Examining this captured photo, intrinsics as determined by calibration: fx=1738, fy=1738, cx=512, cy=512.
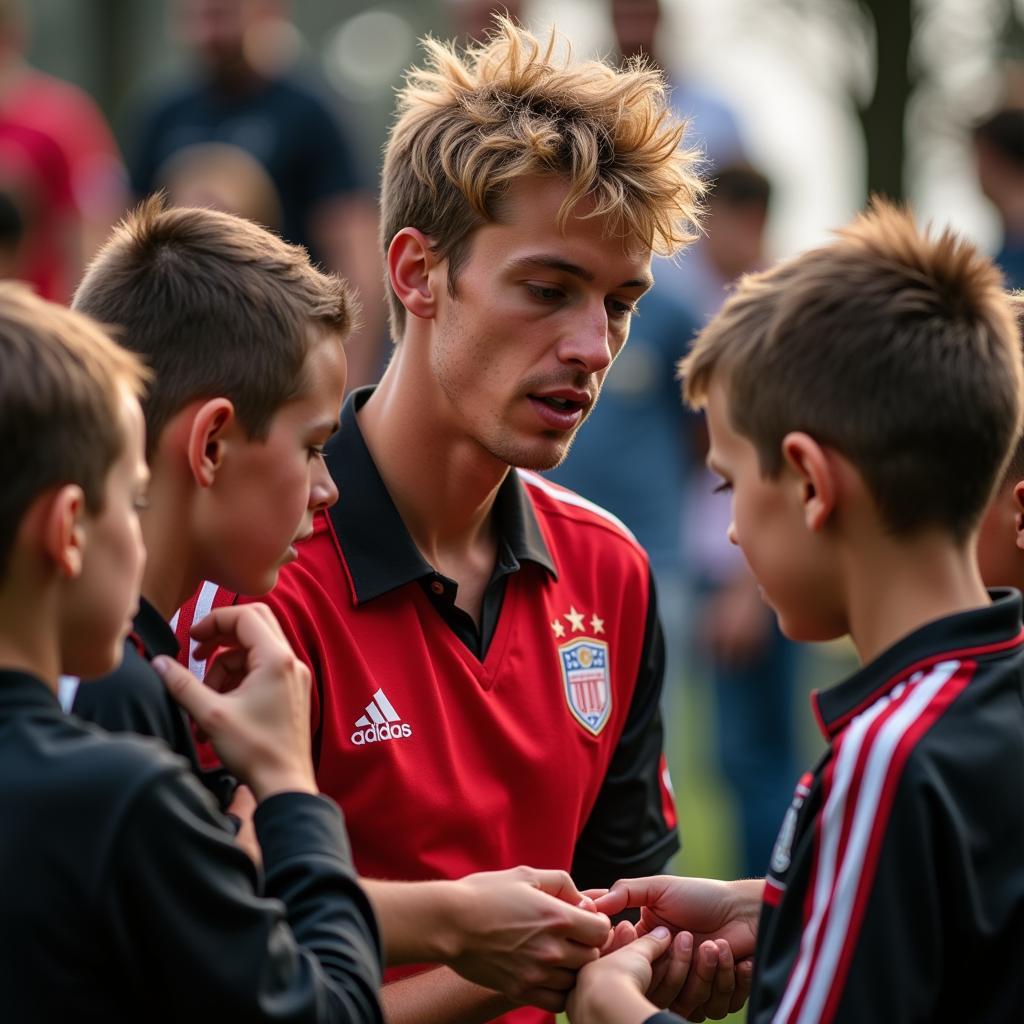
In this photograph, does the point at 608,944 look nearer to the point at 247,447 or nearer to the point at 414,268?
the point at 247,447

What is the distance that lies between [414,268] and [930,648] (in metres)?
1.65

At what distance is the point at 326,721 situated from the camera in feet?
10.3

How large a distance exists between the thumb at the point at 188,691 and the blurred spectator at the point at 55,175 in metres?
5.91

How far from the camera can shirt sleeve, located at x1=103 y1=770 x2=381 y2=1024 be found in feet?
6.85

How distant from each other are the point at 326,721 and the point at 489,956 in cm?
52

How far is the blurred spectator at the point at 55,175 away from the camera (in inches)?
325

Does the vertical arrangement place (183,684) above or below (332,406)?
below

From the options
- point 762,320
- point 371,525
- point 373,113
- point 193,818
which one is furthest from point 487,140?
point 373,113

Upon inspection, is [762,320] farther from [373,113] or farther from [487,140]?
[373,113]

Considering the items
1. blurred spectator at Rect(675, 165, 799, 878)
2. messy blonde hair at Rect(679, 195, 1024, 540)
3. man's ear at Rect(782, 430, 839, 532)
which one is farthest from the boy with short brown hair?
blurred spectator at Rect(675, 165, 799, 878)

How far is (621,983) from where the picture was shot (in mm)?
2760

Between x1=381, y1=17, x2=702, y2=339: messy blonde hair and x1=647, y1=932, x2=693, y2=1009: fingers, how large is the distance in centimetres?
139

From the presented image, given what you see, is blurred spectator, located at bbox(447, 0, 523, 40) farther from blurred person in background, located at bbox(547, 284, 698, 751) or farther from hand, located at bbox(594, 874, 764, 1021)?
hand, located at bbox(594, 874, 764, 1021)

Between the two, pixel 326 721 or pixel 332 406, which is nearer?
pixel 332 406
